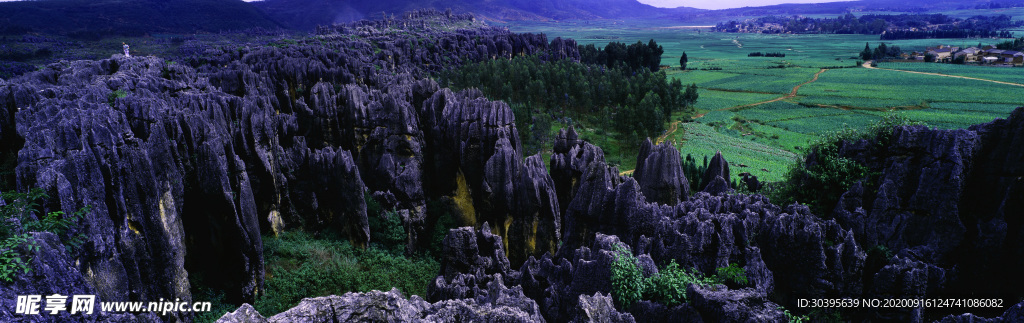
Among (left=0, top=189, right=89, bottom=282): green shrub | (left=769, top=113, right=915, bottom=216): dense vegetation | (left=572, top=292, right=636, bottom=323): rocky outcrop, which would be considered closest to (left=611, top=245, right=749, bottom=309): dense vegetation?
(left=572, top=292, right=636, bottom=323): rocky outcrop

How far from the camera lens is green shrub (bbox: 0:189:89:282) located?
43.4 ft

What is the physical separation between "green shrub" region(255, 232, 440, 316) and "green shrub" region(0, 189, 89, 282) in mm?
11401

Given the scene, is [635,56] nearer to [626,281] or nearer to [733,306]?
[626,281]

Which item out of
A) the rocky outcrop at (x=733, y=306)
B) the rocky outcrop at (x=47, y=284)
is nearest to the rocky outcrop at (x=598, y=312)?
the rocky outcrop at (x=733, y=306)

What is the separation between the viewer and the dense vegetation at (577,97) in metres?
69.9

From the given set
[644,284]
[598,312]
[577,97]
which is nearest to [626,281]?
[644,284]

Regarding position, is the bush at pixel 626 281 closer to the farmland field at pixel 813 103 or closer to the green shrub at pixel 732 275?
the green shrub at pixel 732 275

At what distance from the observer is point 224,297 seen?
27625 mm

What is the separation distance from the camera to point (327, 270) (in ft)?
103

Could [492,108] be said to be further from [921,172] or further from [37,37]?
[37,37]

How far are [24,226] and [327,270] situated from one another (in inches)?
654

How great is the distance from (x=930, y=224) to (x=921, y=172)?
240 centimetres

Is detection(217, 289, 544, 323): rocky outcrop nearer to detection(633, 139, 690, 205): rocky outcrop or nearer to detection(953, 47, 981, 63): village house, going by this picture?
detection(633, 139, 690, 205): rocky outcrop

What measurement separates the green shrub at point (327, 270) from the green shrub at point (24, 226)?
11401 mm
